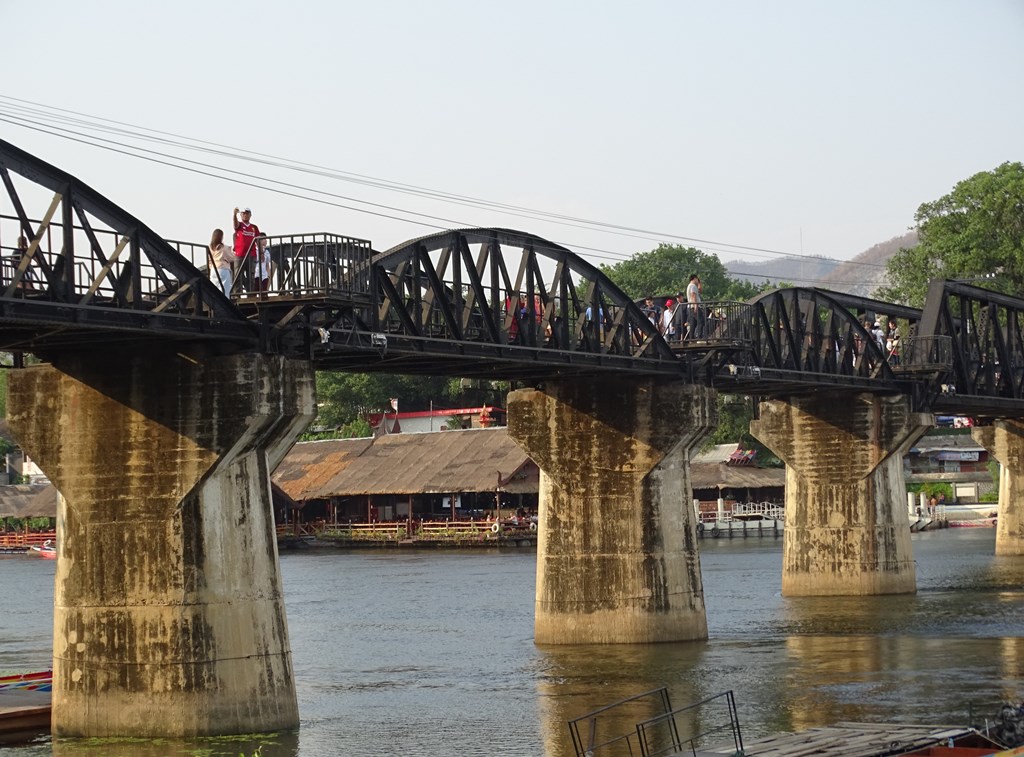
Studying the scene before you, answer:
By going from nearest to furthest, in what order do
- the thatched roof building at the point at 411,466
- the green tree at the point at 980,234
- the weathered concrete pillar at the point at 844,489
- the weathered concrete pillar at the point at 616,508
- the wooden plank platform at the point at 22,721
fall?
the wooden plank platform at the point at 22,721
the weathered concrete pillar at the point at 616,508
the weathered concrete pillar at the point at 844,489
the thatched roof building at the point at 411,466
the green tree at the point at 980,234

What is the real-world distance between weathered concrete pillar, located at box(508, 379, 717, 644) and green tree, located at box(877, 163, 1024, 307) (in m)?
89.8

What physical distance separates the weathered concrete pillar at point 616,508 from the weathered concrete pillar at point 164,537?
18700 mm

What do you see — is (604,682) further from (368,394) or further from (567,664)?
(368,394)

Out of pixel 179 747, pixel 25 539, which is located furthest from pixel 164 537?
pixel 25 539

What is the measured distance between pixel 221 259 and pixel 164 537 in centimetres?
A: 632

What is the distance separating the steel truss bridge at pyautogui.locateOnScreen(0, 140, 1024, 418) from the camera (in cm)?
3369

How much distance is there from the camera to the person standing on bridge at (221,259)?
38.6m

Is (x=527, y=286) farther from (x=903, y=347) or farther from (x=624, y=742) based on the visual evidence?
(x=903, y=347)

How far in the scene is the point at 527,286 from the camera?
4984cm

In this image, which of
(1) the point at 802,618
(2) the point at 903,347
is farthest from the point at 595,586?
(2) the point at 903,347

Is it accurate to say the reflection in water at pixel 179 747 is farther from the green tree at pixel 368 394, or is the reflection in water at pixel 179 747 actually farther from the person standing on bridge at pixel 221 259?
the green tree at pixel 368 394

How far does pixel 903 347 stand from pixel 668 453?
30.5 metres

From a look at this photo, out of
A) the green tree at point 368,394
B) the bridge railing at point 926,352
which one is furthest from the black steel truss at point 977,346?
the green tree at point 368,394

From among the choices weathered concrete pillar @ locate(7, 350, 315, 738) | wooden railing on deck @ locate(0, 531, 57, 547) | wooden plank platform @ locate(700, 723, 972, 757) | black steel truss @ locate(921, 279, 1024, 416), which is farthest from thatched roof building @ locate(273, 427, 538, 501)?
wooden plank platform @ locate(700, 723, 972, 757)
